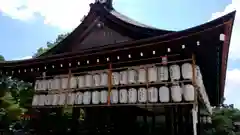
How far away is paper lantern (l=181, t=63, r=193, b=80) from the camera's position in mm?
6641

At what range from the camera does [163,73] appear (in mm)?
6992

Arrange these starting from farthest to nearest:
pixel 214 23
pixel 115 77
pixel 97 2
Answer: pixel 97 2
pixel 115 77
pixel 214 23

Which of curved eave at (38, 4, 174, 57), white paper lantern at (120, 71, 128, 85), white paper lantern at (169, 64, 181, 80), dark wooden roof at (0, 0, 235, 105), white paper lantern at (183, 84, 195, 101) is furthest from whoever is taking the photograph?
curved eave at (38, 4, 174, 57)

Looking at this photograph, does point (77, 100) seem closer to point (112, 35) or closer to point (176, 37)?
point (112, 35)

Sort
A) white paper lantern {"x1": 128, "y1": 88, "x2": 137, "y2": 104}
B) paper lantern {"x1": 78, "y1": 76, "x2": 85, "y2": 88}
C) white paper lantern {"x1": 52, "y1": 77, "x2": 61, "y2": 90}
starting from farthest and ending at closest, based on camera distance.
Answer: white paper lantern {"x1": 52, "y1": 77, "x2": 61, "y2": 90}
paper lantern {"x1": 78, "y1": 76, "x2": 85, "y2": 88}
white paper lantern {"x1": 128, "y1": 88, "x2": 137, "y2": 104}

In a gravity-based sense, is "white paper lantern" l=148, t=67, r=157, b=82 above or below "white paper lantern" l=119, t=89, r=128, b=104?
above

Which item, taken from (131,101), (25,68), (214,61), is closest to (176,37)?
(214,61)

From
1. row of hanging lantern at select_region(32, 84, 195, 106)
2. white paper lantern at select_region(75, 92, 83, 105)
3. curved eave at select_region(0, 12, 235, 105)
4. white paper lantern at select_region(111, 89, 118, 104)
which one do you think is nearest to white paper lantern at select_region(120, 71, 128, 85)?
row of hanging lantern at select_region(32, 84, 195, 106)

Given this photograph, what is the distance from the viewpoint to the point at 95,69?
8.63 meters

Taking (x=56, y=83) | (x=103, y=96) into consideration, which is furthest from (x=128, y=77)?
(x=56, y=83)

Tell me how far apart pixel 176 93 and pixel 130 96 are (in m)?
1.33

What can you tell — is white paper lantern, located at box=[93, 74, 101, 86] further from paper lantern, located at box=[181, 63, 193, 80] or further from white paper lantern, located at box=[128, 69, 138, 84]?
paper lantern, located at box=[181, 63, 193, 80]

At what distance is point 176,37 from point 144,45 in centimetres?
90

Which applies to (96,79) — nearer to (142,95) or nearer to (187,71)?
(142,95)
